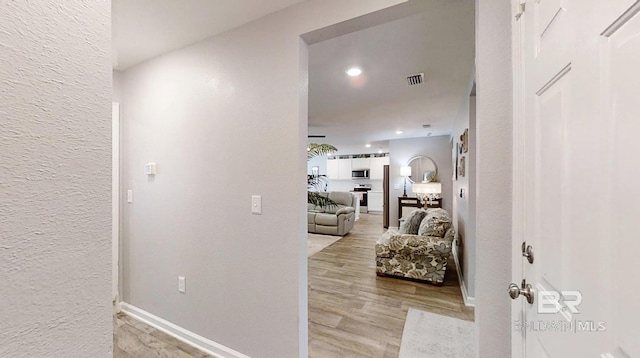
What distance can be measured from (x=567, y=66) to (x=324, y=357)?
2.16 metres

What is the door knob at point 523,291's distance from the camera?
0.86 metres

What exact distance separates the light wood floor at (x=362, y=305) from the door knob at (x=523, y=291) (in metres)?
1.40

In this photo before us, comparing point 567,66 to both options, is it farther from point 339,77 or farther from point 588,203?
point 339,77

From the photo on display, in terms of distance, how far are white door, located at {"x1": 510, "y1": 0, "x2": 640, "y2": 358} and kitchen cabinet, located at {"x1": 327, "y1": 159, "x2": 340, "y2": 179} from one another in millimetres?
9426

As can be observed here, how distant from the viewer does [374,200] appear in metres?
9.89

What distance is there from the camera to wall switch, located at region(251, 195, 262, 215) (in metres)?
1.72

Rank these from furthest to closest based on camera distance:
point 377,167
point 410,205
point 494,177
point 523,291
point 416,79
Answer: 1. point 377,167
2. point 410,205
3. point 416,79
4. point 494,177
5. point 523,291

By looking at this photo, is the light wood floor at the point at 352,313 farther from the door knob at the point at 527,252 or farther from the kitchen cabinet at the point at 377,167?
the kitchen cabinet at the point at 377,167

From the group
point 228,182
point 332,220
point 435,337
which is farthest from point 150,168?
point 332,220

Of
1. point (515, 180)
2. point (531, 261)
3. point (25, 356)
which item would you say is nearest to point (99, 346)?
point (25, 356)

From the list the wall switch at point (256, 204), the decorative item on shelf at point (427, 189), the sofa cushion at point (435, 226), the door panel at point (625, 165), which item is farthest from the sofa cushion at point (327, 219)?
the door panel at point (625, 165)

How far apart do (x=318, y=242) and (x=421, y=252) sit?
2659mm

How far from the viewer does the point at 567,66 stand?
2.20 ft

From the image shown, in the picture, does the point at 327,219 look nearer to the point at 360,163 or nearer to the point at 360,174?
the point at 360,174
